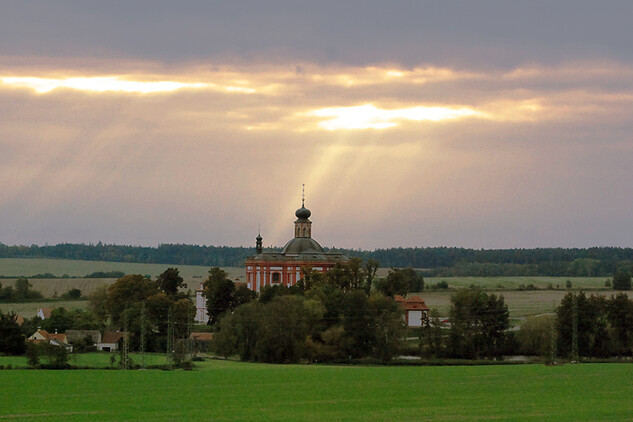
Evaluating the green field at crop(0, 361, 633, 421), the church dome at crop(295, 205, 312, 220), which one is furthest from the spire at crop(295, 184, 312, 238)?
the green field at crop(0, 361, 633, 421)

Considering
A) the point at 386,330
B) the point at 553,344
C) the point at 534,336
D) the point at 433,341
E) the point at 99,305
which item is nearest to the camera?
the point at 553,344

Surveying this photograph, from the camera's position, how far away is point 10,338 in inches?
3691

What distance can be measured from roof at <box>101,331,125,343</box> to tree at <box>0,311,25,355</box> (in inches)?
601

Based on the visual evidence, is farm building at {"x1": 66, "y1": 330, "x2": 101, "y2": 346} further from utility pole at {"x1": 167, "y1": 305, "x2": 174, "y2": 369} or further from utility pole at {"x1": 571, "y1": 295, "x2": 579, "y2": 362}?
utility pole at {"x1": 571, "y1": 295, "x2": 579, "y2": 362}

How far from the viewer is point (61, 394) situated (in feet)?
186

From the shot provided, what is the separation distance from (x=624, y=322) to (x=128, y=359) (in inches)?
1615

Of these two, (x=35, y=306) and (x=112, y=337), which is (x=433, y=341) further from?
(x=35, y=306)

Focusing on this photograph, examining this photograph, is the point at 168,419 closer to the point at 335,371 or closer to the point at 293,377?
the point at 293,377

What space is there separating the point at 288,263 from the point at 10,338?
51.3 meters

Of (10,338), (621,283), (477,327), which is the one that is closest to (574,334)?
(477,327)

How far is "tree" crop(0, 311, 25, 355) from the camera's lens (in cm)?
9344

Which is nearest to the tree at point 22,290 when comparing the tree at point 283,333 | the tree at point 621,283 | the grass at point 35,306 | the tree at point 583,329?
the grass at point 35,306

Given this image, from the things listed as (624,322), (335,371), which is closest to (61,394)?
(335,371)

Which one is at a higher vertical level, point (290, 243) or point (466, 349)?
point (290, 243)
